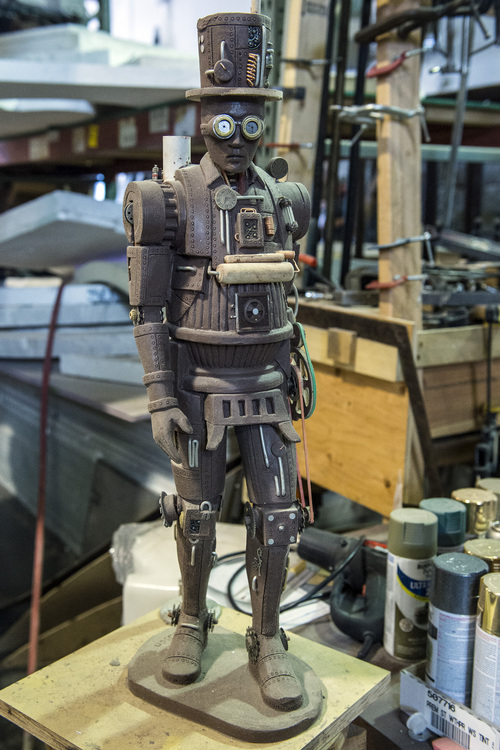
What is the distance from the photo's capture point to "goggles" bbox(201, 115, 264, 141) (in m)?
1.03

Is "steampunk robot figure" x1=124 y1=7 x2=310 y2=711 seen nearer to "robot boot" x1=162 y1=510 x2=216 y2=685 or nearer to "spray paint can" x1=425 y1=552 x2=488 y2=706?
"robot boot" x1=162 y1=510 x2=216 y2=685

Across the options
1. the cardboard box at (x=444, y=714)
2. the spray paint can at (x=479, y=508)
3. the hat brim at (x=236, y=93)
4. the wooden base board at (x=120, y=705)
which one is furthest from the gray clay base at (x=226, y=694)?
the hat brim at (x=236, y=93)

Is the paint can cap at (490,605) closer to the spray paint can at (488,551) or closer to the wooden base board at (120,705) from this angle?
the spray paint can at (488,551)

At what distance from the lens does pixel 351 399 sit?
1.93m

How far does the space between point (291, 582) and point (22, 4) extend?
3.00m

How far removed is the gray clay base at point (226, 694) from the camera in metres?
1.06

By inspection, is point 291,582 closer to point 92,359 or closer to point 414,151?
point 414,151

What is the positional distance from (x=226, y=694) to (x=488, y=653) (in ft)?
1.40

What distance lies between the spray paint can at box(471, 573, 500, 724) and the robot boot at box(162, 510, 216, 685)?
17.9 inches

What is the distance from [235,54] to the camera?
1.01 metres

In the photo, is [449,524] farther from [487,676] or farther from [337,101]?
[337,101]

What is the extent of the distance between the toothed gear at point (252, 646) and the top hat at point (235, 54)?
2.88 ft

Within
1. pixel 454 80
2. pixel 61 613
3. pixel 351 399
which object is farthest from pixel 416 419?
pixel 454 80

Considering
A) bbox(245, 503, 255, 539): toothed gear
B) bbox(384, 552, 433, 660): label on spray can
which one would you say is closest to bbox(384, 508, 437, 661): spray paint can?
bbox(384, 552, 433, 660): label on spray can
